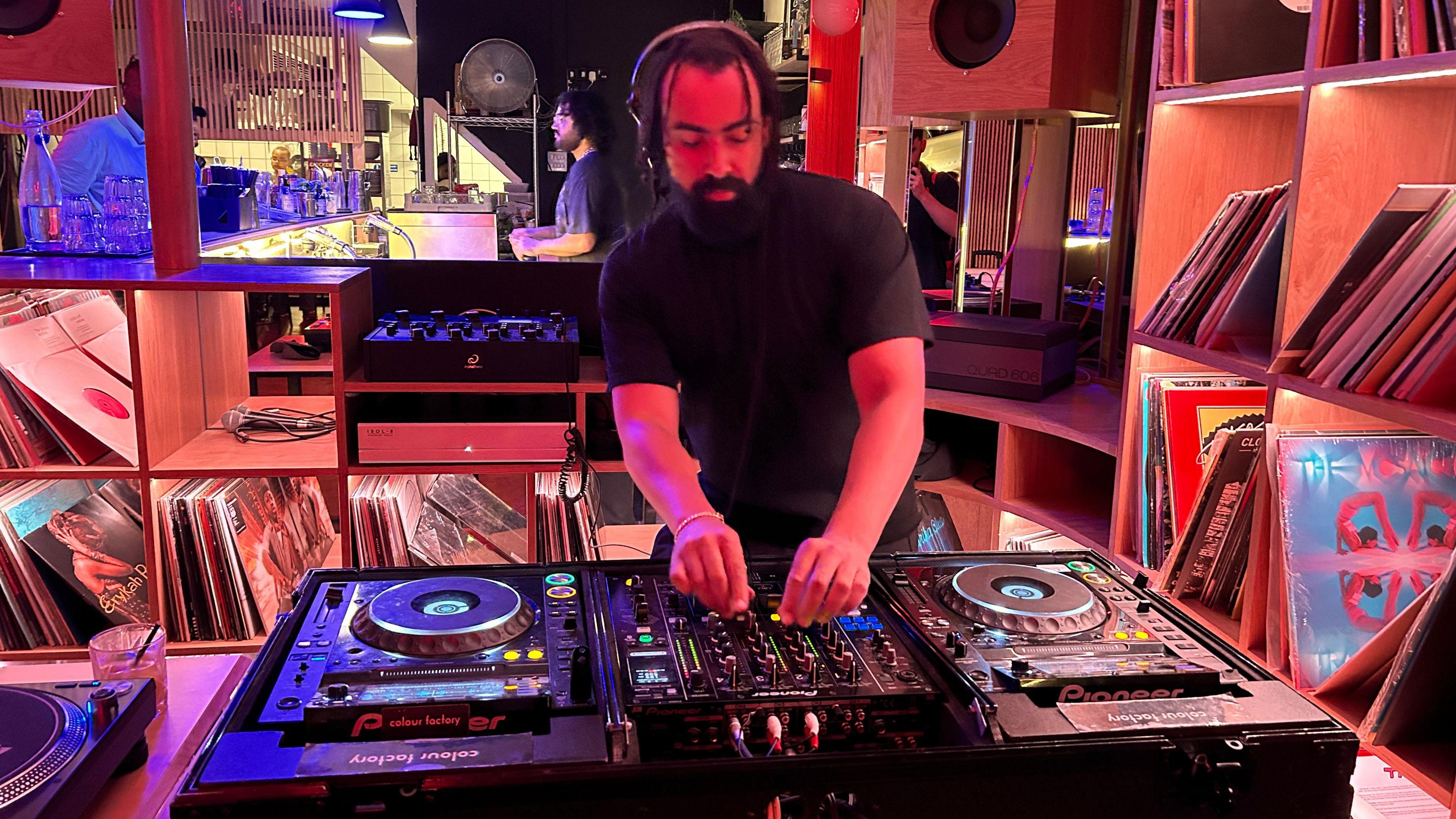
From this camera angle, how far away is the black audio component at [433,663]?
0.85 m

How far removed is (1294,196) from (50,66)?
103 inches

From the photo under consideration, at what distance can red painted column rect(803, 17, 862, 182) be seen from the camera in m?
2.10

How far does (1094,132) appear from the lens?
2611mm

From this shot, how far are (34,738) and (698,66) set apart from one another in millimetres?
989

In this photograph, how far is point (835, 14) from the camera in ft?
6.26

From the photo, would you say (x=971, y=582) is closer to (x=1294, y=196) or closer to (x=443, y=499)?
(x=1294, y=196)

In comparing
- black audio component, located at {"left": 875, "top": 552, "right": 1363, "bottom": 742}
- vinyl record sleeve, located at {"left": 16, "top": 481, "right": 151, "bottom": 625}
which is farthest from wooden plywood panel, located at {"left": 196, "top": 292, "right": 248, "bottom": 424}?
black audio component, located at {"left": 875, "top": 552, "right": 1363, "bottom": 742}

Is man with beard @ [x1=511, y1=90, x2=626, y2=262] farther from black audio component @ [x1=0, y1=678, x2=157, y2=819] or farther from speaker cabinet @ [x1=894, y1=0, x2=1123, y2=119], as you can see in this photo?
black audio component @ [x1=0, y1=678, x2=157, y2=819]

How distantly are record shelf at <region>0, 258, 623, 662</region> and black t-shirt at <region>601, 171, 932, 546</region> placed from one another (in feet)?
3.72

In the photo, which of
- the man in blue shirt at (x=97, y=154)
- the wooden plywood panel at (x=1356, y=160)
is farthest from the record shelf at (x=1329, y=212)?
the man in blue shirt at (x=97, y=154)

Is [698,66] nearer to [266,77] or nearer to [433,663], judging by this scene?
[433,663]

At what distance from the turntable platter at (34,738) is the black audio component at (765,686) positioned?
48 cm

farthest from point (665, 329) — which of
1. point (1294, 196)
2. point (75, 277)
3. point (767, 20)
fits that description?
point (767, 20)

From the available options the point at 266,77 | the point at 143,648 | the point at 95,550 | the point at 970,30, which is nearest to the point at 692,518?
the point at 143,648
